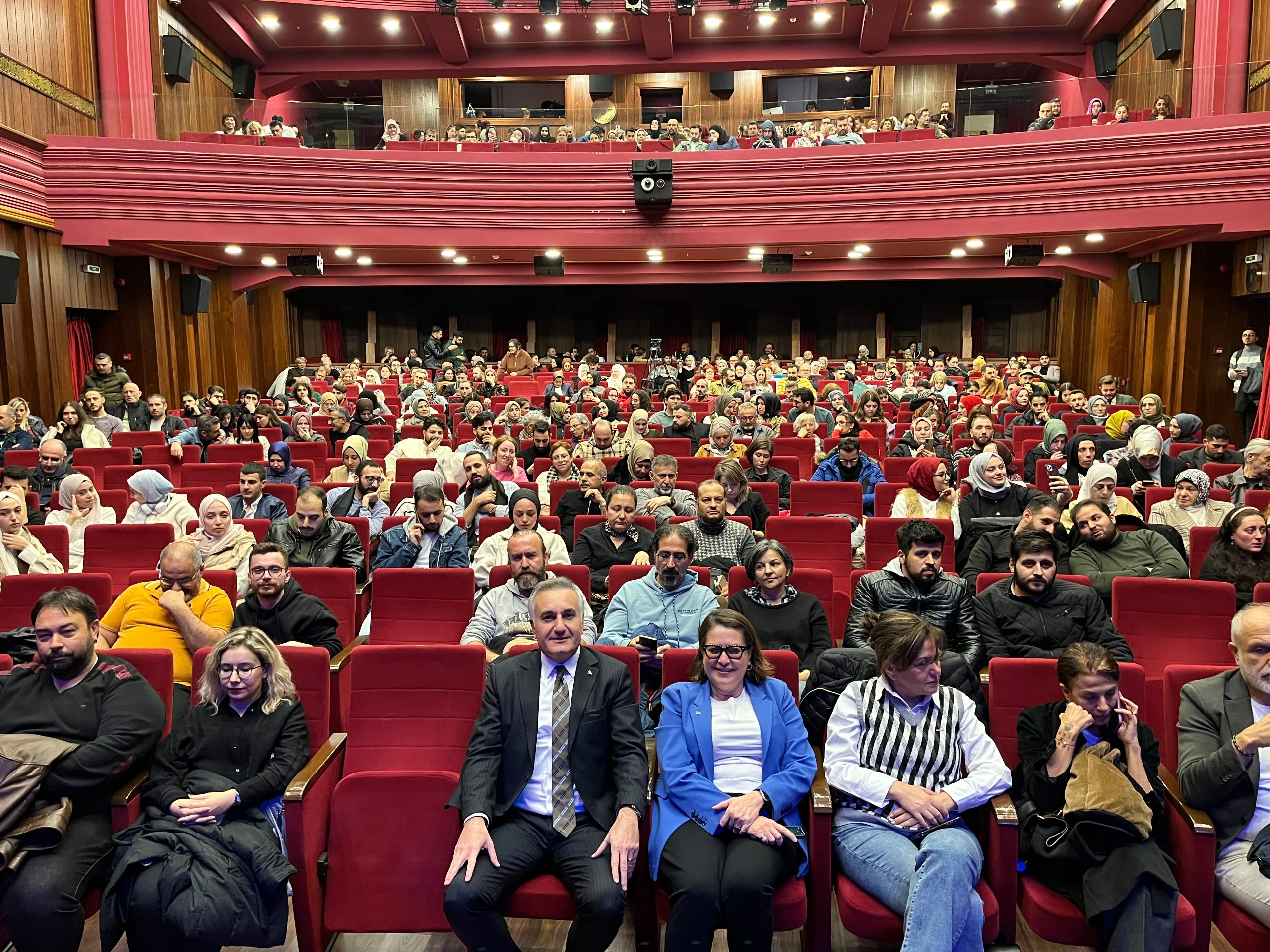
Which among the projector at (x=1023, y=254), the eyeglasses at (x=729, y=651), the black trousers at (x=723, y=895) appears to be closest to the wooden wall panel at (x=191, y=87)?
the projector at (x=1023, y=254)

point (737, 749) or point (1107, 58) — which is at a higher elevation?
point (1107, 58)

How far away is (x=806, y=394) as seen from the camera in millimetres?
8641

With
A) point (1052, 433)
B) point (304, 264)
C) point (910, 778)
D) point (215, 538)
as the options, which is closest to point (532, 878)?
point (910, 778)

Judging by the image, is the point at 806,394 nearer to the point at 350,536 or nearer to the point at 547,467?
the point at 547,467

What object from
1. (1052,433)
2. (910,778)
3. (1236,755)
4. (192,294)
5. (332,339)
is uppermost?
(192,294)

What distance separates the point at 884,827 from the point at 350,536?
112 inches

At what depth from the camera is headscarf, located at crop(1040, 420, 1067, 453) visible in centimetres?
656

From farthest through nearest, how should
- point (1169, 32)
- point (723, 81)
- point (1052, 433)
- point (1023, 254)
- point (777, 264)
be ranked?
point (723, 81)
point (777, 264)
point (1169, 32)
point (1023, 254)
point (1052, 433)

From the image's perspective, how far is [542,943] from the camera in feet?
8.64

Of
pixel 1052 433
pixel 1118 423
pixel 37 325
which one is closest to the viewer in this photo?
pixel 1052 433

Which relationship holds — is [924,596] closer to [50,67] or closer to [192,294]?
[50,67]

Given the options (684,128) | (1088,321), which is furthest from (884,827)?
(1088,321)

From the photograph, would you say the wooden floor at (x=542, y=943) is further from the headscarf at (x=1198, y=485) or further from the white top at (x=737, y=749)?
the headscarf at (x=1198, y=485)

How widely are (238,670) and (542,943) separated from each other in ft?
3.75
